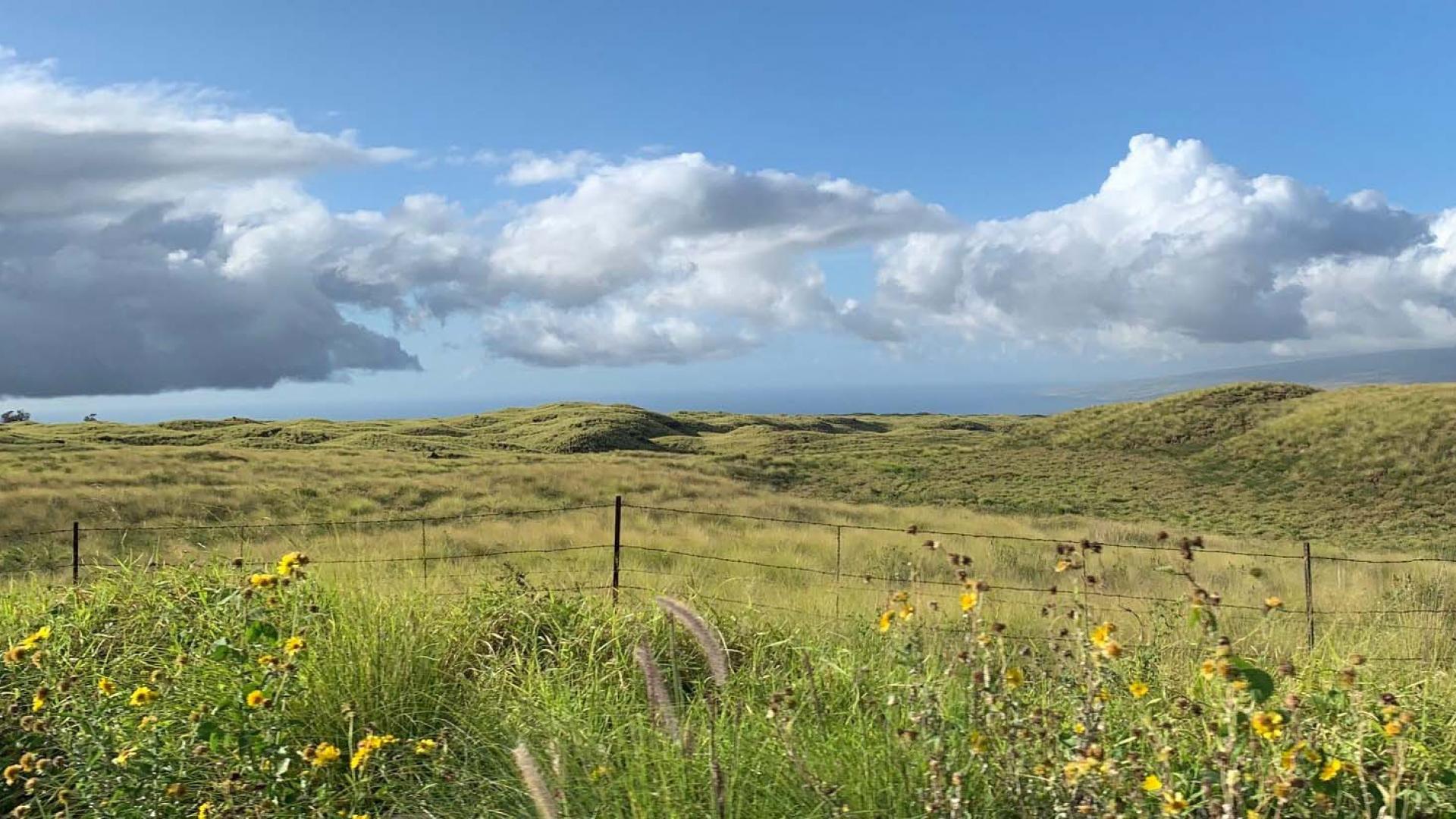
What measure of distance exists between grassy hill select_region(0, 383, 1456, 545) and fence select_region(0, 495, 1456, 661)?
9.48m

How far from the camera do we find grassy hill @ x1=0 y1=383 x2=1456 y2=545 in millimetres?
32688

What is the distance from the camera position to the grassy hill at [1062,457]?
107 ft

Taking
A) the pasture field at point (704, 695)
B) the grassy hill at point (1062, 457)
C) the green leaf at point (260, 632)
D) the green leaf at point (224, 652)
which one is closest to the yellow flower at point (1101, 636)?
the pasture field at point (704, 695)

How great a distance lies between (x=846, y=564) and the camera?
1583cm

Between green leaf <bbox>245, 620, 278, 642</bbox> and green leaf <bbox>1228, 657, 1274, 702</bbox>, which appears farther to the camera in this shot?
green leaf <bbox>245, 620, 278, 642</bbox>

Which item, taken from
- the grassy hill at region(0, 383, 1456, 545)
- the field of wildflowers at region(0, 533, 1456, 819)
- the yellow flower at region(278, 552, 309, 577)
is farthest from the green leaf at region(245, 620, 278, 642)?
the grassy hill at region(0, 383, 1456, 545)

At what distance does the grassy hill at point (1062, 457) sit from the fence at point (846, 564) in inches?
373

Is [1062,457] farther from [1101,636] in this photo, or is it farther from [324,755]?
[324,755]

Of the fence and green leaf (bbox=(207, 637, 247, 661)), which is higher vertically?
green leaf (bbox=(207, 637, 247, 661))

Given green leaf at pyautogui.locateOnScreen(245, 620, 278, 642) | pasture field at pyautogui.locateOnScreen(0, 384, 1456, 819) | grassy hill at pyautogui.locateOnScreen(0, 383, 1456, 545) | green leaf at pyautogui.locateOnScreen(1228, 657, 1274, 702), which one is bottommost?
grassy hill at pyautogui.locateOnScreen(0, 383, 1456, 545)

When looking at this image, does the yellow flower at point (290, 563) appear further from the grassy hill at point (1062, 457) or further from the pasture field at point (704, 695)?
the grassy hill at point (1062, 457)

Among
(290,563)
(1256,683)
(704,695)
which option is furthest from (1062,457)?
(1256,683)

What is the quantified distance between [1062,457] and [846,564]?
3541 cm

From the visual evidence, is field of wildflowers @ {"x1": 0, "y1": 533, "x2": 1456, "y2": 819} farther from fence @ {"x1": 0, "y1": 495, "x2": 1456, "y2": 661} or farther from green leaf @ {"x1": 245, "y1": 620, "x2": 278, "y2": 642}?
fence @ {"x1": 0, "y1": 495, "x2": 1456, "y2": 661}
